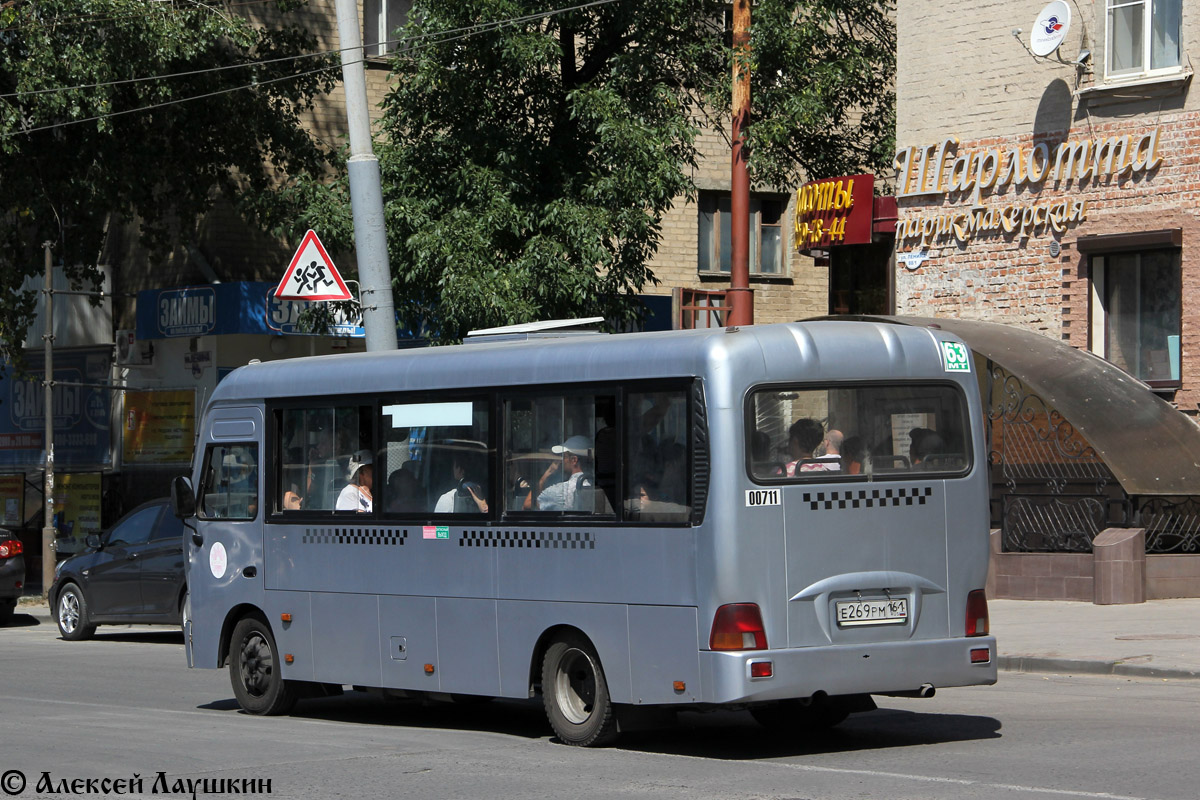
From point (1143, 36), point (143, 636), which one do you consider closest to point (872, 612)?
point (1143, 36)

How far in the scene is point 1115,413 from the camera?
62.3 ft

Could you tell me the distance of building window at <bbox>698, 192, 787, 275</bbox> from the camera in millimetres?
33750

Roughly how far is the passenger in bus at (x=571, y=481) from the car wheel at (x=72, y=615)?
10.7m

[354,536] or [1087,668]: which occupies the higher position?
[354,536]

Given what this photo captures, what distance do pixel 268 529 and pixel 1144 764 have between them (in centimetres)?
641

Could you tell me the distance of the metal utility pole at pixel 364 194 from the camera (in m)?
16.8

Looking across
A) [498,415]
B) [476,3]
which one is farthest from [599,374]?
[476,3]

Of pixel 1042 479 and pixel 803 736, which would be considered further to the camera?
pixel 1042 479

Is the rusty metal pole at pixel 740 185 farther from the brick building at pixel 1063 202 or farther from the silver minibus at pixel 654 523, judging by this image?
the silver minibus at pixel 654 523

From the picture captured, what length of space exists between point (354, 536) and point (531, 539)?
5.76 feet

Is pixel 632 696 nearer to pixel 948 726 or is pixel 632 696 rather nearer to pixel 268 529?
pixel 948 726

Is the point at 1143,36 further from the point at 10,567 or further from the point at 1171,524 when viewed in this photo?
the point at 10,567

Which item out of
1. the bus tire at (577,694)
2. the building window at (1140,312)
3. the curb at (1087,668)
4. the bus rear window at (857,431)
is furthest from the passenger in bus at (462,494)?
the building window at (1140,312)

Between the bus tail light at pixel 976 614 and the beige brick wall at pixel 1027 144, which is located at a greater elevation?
the beige brick wall at pixel 1027 144
